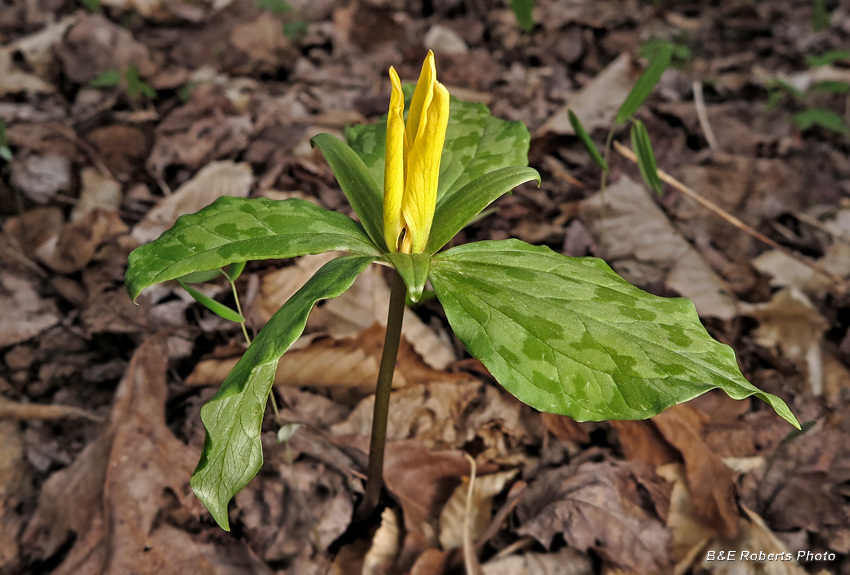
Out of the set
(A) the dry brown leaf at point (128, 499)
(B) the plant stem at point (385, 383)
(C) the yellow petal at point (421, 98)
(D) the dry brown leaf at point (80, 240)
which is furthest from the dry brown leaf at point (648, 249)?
(D) the dry brown leaf at point (80, 240)

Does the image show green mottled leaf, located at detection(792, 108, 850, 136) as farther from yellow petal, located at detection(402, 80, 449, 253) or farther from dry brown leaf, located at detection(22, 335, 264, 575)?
dry brown leaf, located at detection(22, 335, 264, 575)

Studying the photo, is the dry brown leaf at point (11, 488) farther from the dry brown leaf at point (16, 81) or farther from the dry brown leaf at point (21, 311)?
the dry brown leaf at point (16, 81)

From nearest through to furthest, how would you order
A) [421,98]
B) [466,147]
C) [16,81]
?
[421,98] → [466,147] → [16,81]

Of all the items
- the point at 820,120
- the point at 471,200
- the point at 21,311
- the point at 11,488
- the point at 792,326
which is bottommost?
the point at 11,488

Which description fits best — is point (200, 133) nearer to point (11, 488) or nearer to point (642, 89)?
point (11, 488)

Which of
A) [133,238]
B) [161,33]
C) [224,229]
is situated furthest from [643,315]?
[161,33]

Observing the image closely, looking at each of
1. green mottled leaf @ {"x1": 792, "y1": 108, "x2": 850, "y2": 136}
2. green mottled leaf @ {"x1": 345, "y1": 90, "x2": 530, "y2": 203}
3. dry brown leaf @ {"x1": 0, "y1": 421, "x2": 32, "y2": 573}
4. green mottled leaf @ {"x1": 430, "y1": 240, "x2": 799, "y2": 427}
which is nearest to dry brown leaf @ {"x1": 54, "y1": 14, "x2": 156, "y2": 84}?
dry brown leaf @ {"x1": 0, "y1": 421, "x2": 32, "y2": 573}

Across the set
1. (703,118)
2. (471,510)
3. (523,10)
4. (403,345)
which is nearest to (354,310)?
(403,345)
